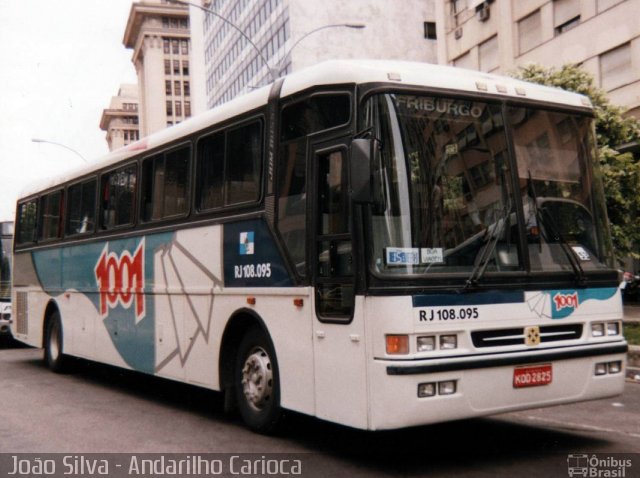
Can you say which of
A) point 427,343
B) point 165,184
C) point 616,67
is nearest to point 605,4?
point 616,67

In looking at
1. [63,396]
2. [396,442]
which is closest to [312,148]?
[396,442]

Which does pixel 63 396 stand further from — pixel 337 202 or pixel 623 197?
pixel 623 197

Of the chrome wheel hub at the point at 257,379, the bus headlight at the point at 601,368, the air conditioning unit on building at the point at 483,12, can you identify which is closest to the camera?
the bus headlight at the point at 601,368

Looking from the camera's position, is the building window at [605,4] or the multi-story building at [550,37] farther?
the building window at [605,4]

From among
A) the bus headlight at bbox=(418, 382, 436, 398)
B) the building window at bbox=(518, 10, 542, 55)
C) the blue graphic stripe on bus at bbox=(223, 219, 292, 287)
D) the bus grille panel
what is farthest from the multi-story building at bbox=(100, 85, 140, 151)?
the bus headlight at bbox=(418, 382, 436, 398)

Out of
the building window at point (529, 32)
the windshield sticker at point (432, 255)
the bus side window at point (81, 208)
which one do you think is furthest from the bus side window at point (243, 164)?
the building window at point (529, 32)

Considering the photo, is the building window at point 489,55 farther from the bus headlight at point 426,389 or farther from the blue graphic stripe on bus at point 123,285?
the bus headlight at point 426,389

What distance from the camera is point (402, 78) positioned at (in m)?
6.65

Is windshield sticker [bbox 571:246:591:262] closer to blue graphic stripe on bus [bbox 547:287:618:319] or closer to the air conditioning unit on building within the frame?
blue graphic stripe on bus [bbox 547:287:618:319]

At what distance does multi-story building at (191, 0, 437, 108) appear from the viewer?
179ft

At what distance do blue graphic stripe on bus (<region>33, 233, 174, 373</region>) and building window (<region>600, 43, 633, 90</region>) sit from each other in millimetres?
20230

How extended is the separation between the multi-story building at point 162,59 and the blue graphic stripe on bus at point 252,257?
120673 mm

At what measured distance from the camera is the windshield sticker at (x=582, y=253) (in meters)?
7.09

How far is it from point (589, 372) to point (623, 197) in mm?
16099
